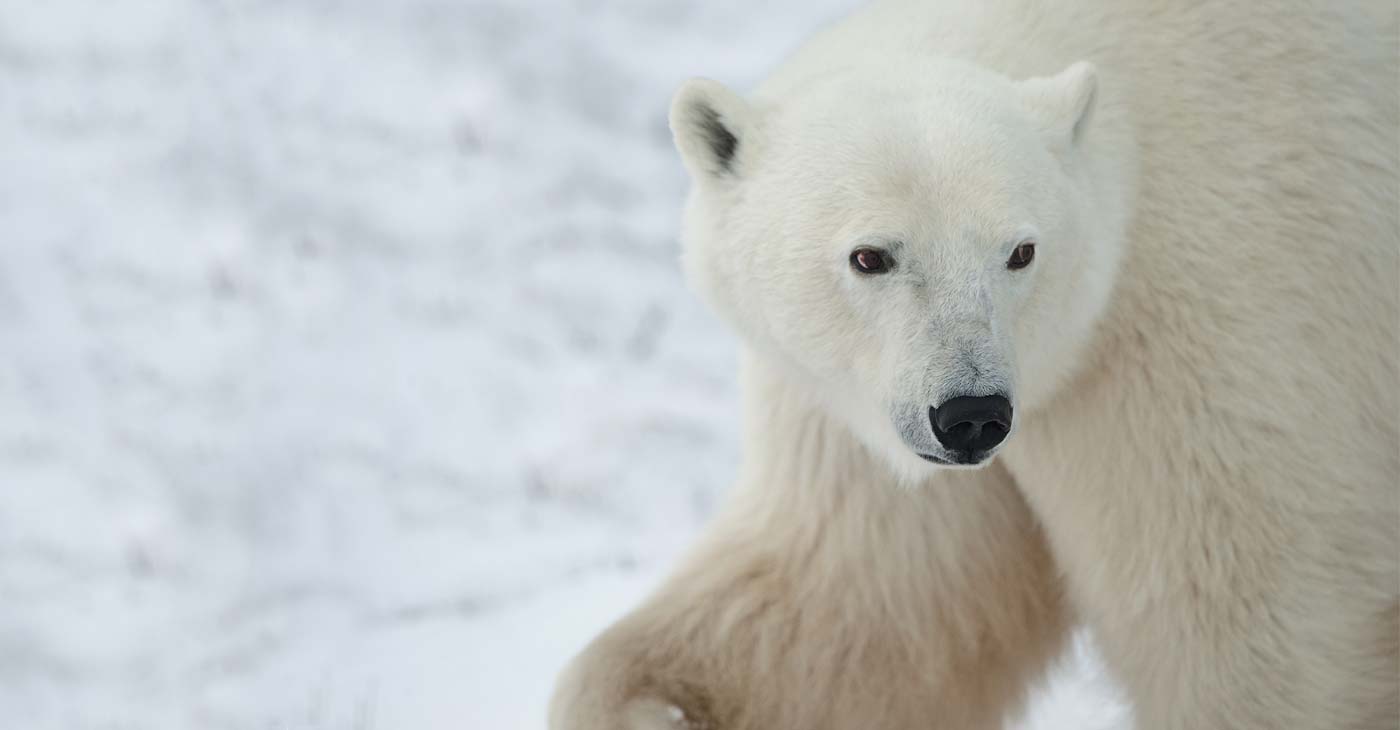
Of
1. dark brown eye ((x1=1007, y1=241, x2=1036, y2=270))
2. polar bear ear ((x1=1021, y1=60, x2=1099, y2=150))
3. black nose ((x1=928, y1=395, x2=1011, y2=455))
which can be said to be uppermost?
polar bear ear ((x1=1021, y1=60, x2=1099, y2=150))

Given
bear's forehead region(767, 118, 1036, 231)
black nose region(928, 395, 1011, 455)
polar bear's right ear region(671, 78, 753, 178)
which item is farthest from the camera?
polar bear's right ear region(671, 78, 753, 178)

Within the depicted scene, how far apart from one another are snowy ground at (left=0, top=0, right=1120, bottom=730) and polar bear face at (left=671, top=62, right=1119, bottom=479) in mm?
1372

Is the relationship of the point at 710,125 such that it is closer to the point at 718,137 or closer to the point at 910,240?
the point at 718,137

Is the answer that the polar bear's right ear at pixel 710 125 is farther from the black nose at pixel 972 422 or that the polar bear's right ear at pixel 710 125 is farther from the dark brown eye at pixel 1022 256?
the black nose at pixel 972 422

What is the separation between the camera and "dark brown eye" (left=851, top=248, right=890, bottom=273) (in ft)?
9.25

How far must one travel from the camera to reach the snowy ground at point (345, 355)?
4.54 m

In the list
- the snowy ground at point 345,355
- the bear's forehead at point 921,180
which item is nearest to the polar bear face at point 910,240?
the bear's forehead at point 921,180

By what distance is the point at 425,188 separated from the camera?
6066mm

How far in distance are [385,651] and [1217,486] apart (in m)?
2.20

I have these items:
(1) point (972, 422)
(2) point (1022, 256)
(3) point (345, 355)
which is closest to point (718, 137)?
(2) point (1022, 256)

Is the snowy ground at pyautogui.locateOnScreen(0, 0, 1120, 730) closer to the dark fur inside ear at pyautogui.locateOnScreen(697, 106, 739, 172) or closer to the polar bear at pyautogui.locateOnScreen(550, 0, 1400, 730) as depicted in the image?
the polar bear at pyautogui.locateOnScreen(550, 0, 1400, 730)

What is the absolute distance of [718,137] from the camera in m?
3.03

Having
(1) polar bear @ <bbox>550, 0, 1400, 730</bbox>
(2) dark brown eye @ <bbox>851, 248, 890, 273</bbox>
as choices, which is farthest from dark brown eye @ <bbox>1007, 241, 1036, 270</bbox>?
(2) dark brown eye @ <bbox>851, 248, 890, 273</bbox>

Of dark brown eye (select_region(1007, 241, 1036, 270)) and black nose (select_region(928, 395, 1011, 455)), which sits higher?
dark brown eye (select_region(1007, 241, 1036, 270))
